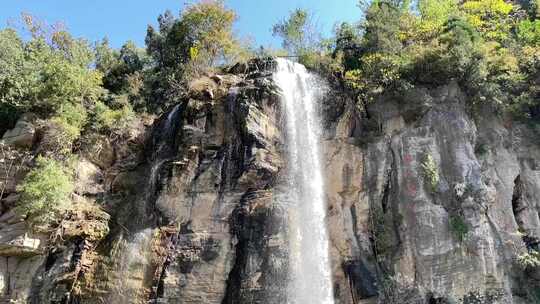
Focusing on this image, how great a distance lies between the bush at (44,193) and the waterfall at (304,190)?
6.64 m

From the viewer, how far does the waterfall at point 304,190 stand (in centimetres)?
1342

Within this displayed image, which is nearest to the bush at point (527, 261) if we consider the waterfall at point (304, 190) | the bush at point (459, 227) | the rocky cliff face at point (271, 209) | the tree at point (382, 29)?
the rocky cliff face at point (271, 209)

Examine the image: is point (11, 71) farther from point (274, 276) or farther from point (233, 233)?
point (274, 276)

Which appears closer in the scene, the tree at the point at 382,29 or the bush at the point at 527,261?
the bush at the point at 527,261

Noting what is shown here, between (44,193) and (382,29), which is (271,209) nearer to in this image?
(44,193)

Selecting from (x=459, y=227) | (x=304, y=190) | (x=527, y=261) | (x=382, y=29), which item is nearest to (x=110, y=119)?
(x=304, y=190)

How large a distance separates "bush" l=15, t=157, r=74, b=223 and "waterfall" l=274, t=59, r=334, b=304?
6.64m

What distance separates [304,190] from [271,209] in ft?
4.68

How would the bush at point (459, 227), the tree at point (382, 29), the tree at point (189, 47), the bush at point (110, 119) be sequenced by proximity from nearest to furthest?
the bush at point (459, 227) < the bush at point (110, 119) < the tree at point (382, 29) < the tree at point (189, 47)

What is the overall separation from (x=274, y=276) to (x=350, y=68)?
29.5 feet

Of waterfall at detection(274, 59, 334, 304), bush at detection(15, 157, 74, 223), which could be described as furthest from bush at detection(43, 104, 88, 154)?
waterfall at detection(274, 59, 334, 304)

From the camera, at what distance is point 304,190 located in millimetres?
14922

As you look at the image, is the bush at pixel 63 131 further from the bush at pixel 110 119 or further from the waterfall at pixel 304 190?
the waterfall at pixel 304 190

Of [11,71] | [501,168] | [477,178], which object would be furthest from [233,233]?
[11,71]
